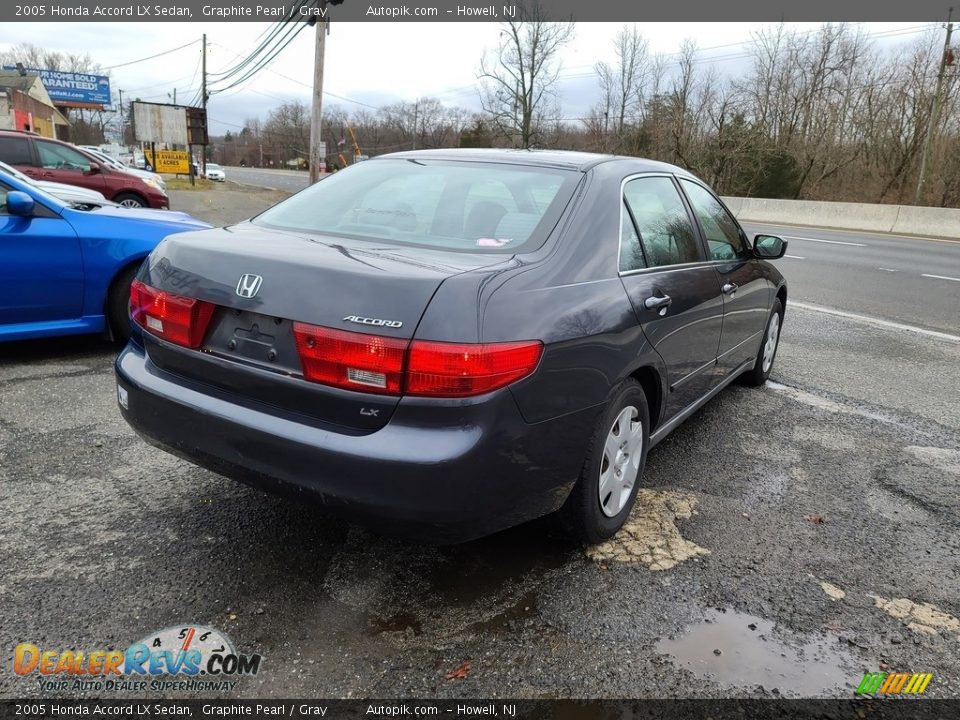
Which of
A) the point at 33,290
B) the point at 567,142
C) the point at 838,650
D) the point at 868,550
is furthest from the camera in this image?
the point at 567,142

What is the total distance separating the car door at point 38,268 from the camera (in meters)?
4.68

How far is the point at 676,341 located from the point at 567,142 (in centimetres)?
5049

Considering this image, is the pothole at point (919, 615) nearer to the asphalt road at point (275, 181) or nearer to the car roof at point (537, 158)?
the car roof at point (537, 158)

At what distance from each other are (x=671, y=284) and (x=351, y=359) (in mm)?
1673

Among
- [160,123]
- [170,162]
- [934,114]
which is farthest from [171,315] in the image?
[170,162]

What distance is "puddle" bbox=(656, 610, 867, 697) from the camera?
2174 mm

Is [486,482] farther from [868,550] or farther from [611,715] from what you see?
[868,550]

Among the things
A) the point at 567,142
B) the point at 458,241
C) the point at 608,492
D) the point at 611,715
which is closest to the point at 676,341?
the point at 608,492

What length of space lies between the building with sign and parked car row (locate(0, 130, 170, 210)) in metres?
34.2

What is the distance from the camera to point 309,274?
2.25 m

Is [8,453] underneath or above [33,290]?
underneath

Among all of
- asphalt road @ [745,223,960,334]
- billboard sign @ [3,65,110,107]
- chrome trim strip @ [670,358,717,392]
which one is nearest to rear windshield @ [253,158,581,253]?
chrome trim strip @ [670,358,717,392]

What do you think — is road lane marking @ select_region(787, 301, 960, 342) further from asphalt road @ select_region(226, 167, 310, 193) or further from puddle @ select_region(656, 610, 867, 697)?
asphalt road @ select_region(226, 167, 310, 193)

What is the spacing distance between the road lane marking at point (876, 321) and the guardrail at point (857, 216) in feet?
56.1
